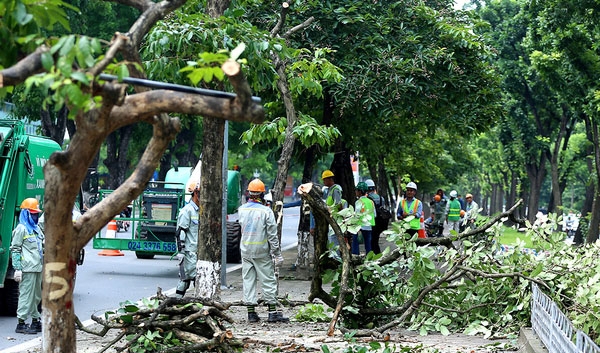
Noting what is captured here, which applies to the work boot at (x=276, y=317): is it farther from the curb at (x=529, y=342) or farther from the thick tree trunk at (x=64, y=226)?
the thick tree trunk at (x=64, y=226)

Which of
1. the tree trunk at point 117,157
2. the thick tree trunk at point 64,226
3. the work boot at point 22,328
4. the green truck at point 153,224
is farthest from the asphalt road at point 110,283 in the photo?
the tree trunk at point 117,157

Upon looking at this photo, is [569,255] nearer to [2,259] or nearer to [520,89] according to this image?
[2,259]

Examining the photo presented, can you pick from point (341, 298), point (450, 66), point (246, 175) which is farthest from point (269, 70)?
point (246, 175)

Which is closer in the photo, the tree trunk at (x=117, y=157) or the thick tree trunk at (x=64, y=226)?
the thick tree trunk at (x=64, y=226)

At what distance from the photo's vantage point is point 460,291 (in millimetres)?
11148

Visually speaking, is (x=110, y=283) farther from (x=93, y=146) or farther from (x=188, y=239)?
(x=93, y=146)

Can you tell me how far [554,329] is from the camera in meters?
8.07

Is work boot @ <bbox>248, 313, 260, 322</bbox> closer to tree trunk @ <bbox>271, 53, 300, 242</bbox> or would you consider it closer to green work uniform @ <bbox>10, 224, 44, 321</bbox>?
green work uniform @ <bbox>10, 224, 44, 321</bbox>

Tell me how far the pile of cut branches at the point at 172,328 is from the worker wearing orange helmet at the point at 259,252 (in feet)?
8.46

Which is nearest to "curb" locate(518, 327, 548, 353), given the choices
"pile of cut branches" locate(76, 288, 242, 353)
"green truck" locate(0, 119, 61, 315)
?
"pile of cut branches" locate(76, 288, 242, 353)

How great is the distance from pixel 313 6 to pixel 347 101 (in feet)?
6.33

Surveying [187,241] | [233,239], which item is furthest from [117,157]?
[187,241]

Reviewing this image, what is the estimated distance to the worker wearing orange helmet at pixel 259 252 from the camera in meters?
12.0

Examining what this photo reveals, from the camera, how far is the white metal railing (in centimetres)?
655
